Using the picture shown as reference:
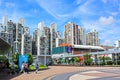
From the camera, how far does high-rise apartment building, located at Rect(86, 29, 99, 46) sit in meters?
155

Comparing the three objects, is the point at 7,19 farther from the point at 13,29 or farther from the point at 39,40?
the point at 39,40

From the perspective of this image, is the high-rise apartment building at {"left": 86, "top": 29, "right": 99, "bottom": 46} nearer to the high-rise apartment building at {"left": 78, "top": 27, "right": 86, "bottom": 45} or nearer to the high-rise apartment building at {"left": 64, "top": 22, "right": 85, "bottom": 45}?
the high-rise apartment building at {"left": 78, "top": 27, "right": 86, "bottom": 45}

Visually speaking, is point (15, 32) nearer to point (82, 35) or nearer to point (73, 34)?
point (73, 34)

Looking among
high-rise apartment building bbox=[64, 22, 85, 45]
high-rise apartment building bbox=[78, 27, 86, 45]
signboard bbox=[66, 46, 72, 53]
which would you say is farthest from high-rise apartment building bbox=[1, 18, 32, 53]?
high-rise apartment building bbox=[78, 27, 86, 45]

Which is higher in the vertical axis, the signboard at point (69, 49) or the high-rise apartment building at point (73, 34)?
the high-rise apartment building at point (73, 34)

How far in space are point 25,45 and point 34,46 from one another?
13636 millimetres

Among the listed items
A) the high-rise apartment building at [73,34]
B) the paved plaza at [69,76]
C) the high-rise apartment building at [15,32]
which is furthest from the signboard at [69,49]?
the paved plaza at [69,76]

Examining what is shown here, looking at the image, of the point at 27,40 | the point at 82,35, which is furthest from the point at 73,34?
the point at 27,40

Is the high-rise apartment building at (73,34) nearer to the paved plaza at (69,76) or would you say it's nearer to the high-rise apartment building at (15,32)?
the high-rise apartment building at (15,32)

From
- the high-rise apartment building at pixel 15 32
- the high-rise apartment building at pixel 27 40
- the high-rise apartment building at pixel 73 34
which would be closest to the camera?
the high-rise apartment building at pixel 15 32

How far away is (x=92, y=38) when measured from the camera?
16012 cm

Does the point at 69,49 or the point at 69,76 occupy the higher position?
the point at 69,49

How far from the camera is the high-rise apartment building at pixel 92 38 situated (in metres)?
155

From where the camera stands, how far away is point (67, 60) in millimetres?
116812
